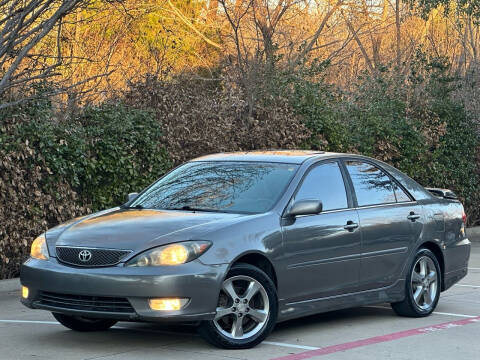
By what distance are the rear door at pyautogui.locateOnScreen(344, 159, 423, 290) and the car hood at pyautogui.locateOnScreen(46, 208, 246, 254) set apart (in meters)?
1.56

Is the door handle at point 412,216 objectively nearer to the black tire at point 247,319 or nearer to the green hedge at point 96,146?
the black tire at point 247,319

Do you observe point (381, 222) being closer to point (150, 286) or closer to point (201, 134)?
point (150, 286)

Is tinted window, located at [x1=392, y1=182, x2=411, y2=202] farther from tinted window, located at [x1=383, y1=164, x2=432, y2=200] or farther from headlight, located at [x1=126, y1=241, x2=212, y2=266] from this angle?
headlight, located at [x1=126, y1=241, x2=212, y2=266]

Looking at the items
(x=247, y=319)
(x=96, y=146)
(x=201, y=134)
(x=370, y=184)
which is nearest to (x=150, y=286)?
(x=247, y=319)

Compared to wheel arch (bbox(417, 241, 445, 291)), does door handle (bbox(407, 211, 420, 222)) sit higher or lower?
higher

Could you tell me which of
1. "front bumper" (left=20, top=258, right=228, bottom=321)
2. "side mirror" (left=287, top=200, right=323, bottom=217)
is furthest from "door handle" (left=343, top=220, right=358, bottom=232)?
"front bumper" (left=20, top=258, right=228, bottom=321)

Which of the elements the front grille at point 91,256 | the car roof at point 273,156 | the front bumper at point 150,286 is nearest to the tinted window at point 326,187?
the car roof at point 273,156

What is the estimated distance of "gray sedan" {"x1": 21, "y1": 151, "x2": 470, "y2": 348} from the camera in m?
7.28

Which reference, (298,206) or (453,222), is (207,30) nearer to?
(453,222)

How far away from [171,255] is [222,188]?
1.38 m

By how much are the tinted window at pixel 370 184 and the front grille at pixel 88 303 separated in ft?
8.94

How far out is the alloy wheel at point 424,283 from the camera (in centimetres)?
951

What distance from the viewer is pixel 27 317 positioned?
9461 mm

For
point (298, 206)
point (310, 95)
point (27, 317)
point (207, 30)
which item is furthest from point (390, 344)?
point (207, 30)
